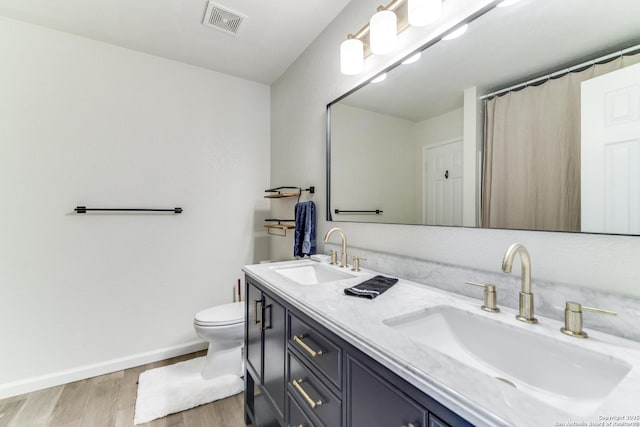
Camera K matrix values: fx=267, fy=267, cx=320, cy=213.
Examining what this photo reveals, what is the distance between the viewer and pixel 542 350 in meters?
0.63

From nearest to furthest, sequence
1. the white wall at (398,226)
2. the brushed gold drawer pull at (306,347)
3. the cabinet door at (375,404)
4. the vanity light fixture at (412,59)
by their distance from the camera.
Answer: the cabinet door at (375,404) → the white wall at (398,226) → the brushed gold drawer pull at (306,347) → the vanity light fixture at (412,59)

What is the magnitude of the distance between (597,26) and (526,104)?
0.22m

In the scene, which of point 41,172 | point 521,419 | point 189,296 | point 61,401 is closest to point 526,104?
point 521,419

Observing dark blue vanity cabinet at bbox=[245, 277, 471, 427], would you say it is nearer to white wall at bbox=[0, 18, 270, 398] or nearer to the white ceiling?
white wall at bbox=[0, 18, 270, 398]

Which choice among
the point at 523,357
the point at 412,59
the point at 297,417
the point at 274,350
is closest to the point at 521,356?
the point at 523,357

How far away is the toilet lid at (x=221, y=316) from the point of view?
5.89 feet

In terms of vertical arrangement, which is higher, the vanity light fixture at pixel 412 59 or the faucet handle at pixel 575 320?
the vanity light fixture at pixel 412 59

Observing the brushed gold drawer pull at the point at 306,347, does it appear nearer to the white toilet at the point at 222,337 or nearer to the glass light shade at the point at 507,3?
the white toilet at the point at 222,337

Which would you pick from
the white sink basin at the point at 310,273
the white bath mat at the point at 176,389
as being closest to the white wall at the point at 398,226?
the white sink basin at the point at 310,273

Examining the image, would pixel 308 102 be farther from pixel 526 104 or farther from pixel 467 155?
pixel 526 104

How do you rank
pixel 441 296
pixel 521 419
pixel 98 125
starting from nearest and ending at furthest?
1. pixel 521 419
2. pixel 441 296
3. pixel 98 125

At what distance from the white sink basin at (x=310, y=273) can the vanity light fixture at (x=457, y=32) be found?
1139 millimetres

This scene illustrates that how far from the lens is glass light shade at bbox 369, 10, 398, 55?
121 centimetres

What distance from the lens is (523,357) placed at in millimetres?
664
